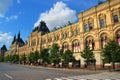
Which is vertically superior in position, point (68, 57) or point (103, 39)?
point (103, 39)

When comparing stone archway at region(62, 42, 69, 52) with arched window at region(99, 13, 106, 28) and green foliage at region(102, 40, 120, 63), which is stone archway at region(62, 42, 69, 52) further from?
green foliage at region(102, 40, 120, 63)

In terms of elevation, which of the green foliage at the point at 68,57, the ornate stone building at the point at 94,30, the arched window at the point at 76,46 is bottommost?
the green foliage at the point at 68,57

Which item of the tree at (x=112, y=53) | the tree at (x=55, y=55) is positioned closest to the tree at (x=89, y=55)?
the tree at (x=112, y=53)

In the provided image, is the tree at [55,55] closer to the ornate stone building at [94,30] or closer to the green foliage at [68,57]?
the green foliage at [68,57]

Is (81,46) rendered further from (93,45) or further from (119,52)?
(119,52)

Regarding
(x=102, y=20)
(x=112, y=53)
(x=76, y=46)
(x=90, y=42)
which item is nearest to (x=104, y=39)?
(x=90, y=42)

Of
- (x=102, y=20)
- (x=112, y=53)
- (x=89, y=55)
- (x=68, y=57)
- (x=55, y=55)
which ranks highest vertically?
(x=102, y=20)

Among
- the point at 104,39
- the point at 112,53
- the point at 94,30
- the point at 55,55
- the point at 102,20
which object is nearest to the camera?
the point at 112,53

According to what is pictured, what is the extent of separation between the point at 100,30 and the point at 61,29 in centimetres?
1995

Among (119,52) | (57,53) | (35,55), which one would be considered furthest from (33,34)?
(119,52)

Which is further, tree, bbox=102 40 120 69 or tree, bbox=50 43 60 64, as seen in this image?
tree, bbox=50 43 60 64

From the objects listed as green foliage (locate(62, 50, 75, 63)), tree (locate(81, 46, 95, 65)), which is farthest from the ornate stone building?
green foliage (locate(62, 50, 75, 63))

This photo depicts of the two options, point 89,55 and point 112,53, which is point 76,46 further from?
point 112,53

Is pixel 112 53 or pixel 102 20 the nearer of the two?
pixel 112 53
